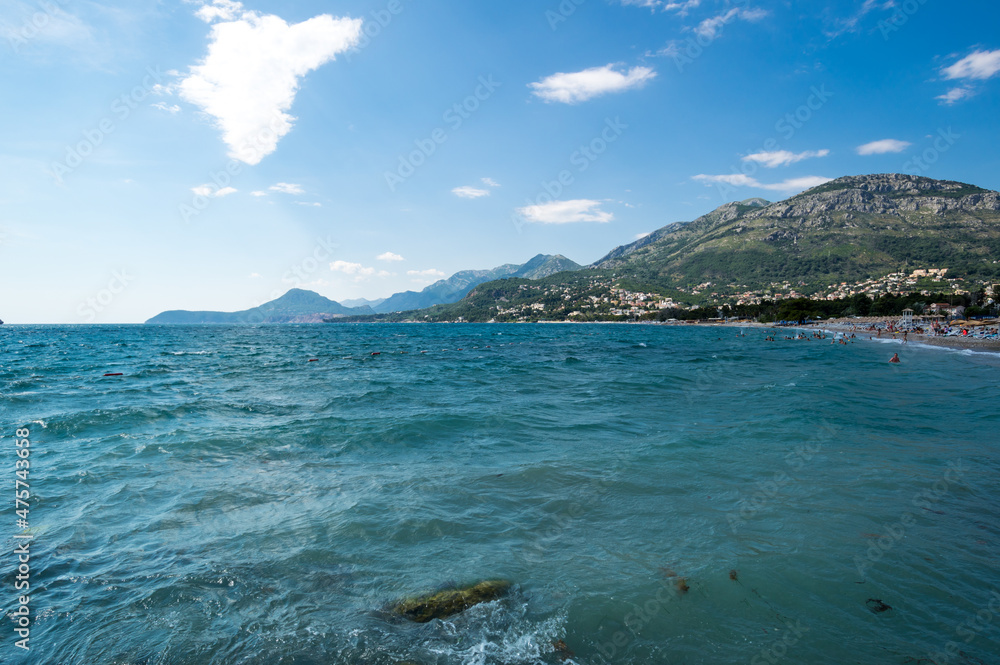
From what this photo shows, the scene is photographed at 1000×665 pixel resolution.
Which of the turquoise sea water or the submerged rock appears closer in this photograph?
the turquoise sea water

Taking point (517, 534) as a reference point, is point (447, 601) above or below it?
above

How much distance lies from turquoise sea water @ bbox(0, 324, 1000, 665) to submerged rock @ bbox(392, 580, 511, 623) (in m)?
0.17

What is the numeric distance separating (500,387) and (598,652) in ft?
68.0

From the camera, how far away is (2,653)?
5070 millimetres

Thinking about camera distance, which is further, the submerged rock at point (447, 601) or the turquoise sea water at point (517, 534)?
the submerged rock at point (447, 601)

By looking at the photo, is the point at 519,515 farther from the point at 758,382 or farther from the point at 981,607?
the point at 758,382

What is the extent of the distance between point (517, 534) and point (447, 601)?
2.25 m

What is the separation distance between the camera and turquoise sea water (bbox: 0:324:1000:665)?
5219mm

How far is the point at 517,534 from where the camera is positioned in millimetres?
7891

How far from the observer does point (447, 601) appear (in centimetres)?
589

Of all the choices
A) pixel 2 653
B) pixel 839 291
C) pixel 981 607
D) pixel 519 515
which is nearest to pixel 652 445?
pixel 519 515

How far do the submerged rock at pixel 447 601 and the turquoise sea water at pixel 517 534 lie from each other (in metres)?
0.17

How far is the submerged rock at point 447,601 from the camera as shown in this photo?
223 inches

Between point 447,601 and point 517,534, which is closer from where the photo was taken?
point 447,601
